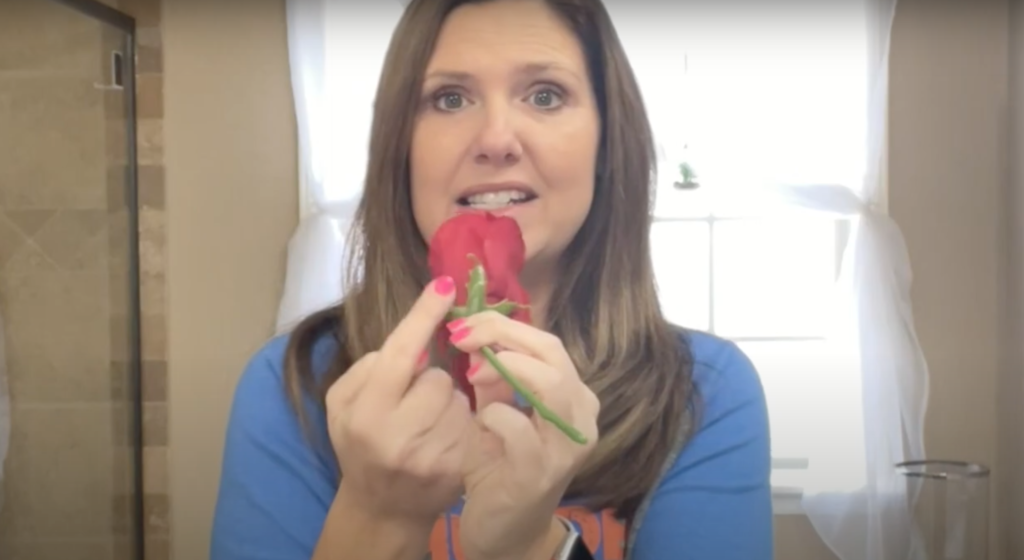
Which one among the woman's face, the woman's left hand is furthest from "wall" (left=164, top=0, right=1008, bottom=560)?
the woman's left hand

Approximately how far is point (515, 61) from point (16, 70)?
44cm

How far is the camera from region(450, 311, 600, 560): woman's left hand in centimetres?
52

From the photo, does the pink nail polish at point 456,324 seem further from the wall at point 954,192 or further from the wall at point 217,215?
the wall at point 954,192

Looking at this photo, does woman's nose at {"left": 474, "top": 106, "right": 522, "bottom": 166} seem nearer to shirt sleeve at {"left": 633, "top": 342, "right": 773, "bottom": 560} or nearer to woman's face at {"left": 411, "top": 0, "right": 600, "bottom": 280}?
woman's face at {"left": 411, "top": 0, "right": 600, "bottom": 280}

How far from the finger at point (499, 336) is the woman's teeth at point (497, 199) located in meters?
0.15

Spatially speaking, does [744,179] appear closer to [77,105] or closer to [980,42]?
[980,42]

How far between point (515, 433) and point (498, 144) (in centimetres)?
21

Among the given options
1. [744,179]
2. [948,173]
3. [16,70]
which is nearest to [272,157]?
[16,70]

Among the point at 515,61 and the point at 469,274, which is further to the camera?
the point at 515,61

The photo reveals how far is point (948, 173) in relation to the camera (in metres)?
0.73

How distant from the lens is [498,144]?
26.0 inches

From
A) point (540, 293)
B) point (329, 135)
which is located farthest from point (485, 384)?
point (329, 135)

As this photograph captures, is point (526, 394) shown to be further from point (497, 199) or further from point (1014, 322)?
point (1014, 322)

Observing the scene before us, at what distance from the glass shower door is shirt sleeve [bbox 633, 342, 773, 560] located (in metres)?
0.41
